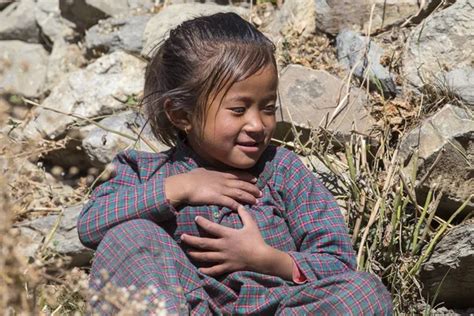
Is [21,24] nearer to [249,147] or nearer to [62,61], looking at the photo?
[62,61]

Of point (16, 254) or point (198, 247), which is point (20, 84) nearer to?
point (198, 247)

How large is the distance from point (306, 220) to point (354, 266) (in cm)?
21

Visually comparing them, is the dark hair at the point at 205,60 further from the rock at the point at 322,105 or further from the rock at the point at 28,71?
the rock at the point at 28,71

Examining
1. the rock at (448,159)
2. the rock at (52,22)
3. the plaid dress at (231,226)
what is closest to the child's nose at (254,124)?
the plaid dress at (231,226)

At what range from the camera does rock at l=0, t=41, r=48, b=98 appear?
5.38m

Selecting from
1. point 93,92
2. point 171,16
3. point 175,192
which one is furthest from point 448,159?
point 93,92

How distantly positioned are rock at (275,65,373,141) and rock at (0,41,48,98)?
1843 millimetres

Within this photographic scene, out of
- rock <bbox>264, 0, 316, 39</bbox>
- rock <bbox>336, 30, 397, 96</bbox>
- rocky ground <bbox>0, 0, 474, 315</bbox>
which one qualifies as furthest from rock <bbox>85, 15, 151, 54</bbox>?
rock <bbox>336, 30, 397, 96</bbox>

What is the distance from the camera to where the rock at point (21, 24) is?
18.7 ft

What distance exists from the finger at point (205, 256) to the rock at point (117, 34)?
219cm

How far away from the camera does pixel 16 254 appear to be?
1.86 m

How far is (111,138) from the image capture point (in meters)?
4.29

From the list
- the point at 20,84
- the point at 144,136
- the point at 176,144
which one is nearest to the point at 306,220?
the point at 176,144

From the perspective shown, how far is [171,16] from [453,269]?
2014 mm
